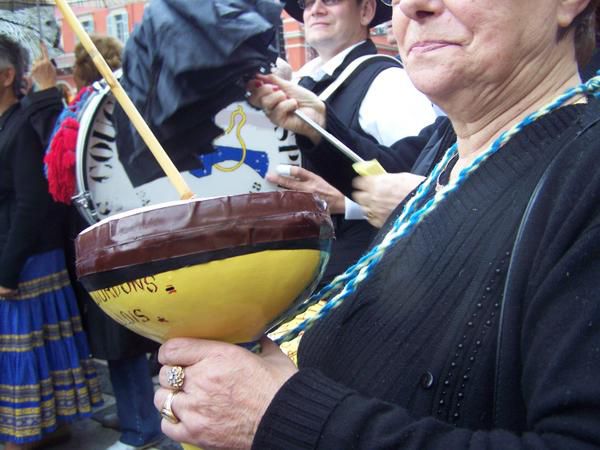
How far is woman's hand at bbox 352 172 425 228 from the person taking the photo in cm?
142

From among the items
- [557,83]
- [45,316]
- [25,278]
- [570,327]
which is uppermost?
[557,83]

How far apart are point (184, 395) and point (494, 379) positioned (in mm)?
395

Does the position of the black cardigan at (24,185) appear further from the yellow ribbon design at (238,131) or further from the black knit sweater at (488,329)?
the black knit sweater at (488,329)

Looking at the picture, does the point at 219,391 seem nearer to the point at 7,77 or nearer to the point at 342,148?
the point at 342,148

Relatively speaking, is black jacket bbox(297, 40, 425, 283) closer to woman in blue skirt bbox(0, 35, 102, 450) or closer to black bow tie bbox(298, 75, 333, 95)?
black bow tie bbox(298, 75, 333, 95)

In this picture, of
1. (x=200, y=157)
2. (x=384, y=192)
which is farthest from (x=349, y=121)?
(x=384, y=192)

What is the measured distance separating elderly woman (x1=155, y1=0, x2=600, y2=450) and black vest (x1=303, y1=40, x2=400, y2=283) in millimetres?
1091

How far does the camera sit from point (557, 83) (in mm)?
916

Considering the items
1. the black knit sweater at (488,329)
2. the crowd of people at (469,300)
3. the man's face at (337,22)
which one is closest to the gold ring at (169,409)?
the crowd of people at (469,300)

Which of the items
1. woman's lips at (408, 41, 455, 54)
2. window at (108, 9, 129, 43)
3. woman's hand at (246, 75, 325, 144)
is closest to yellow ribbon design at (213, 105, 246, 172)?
woman's hand at (246, 75, 325, 144)

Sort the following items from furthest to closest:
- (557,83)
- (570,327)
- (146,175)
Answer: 1. (146,175)
2. (557,83)
3. (570,327)

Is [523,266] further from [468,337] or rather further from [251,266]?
[251,266]

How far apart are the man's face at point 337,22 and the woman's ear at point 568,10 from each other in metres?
1.58

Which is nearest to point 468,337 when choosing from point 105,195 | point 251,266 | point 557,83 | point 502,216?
point 502,216
